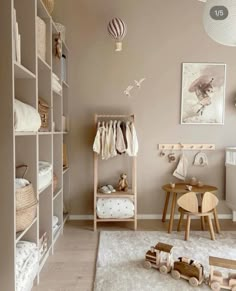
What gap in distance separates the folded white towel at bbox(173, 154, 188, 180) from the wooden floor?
1.98 ft

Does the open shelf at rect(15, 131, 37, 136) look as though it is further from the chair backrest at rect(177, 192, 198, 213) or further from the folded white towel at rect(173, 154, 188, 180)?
the folded white towel at rect(173, 154, 188, 180)

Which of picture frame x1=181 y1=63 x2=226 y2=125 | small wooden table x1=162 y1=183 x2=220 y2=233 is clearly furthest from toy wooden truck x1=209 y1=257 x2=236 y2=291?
picture frame x1=181 y1=63 x2=226 y2=125

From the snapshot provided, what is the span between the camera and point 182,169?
3562 mm

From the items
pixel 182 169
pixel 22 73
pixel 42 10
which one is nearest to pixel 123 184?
pixel 182 169

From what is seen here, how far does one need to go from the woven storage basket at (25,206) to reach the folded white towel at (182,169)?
2.13 meters

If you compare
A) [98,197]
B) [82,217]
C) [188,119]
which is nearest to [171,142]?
[188,119]

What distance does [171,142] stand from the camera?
11.7ft

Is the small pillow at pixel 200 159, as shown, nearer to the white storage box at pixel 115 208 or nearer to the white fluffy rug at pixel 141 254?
the white fluffy rug at pixel 141 254

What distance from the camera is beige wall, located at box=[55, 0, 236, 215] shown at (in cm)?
347

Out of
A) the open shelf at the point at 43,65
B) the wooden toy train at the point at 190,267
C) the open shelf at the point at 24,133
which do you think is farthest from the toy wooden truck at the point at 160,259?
the open shelf at the point at 43,65

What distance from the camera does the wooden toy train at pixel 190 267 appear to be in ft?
6.43

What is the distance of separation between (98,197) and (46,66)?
158 centimetres

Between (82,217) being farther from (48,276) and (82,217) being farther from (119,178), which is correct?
(48,276)

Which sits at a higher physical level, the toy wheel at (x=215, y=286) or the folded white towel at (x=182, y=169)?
the folded white towel at (x=182, y=169)
